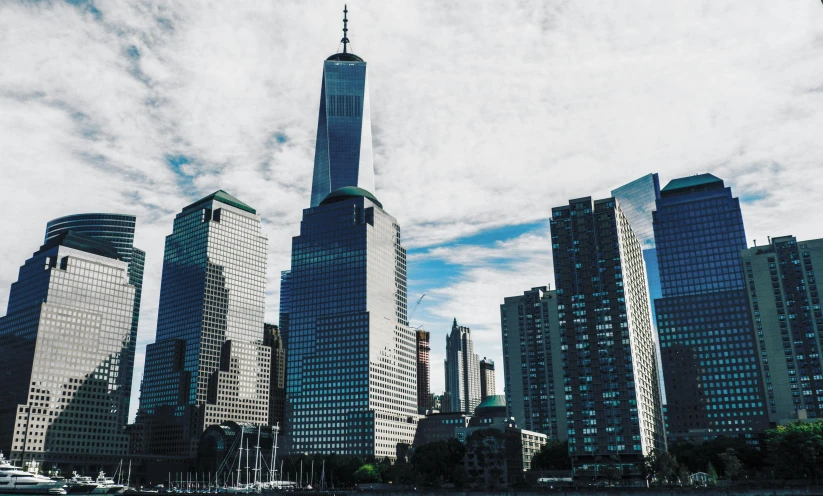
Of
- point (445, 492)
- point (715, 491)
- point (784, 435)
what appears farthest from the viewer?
point (445, 492)

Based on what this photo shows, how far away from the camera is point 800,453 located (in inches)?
6900

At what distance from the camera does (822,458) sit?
567ft

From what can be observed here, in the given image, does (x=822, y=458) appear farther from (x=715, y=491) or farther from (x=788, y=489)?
(x=715, y=491)

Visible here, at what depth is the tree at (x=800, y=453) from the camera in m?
173

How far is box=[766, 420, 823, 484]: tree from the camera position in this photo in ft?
566

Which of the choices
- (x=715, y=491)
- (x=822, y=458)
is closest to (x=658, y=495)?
(x=715, y=491)

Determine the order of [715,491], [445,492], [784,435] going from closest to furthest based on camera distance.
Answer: [715,491]
[784,435]
[445,492]

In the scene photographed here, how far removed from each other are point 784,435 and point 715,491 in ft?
96.4

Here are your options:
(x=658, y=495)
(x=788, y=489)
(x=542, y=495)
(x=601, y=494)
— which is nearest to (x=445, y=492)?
(x=542, y=495)

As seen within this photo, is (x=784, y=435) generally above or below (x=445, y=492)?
above

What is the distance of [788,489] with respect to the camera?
168500 mm

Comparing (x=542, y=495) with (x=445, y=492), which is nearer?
(x=542, y=495)

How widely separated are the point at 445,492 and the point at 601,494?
43.3 metres

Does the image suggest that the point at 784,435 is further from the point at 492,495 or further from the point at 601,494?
the point at 492,495
